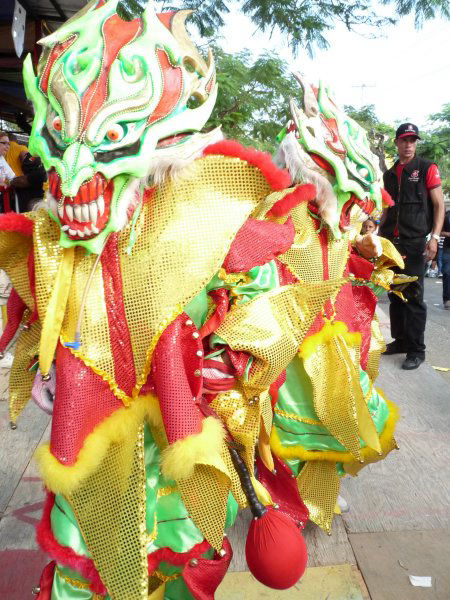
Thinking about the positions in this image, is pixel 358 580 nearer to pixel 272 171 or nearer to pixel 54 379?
pixel 54 379

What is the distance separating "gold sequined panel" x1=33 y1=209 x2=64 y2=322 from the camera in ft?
4.66

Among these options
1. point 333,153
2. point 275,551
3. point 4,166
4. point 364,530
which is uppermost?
point 333,153

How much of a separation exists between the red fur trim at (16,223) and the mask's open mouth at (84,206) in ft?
0.51

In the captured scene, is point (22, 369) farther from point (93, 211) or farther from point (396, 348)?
point (396, 348)

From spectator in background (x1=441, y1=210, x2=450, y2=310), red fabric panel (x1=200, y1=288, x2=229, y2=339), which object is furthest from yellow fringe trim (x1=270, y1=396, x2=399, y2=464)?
spectator in background (x1=441, y1=210, x2=450, y2=310)

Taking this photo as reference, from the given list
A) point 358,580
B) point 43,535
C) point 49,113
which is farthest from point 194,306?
point 358,580

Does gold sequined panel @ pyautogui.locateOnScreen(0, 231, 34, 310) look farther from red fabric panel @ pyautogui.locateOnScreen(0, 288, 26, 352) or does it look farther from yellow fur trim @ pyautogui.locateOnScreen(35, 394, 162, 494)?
yellow fur trim @ pyautogui.locateOnScreen(35, 394, 162, 494)

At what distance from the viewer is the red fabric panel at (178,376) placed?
1.36m

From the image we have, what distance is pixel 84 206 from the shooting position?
1332 mm

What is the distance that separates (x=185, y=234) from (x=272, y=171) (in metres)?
0.30

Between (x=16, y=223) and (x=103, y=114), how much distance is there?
0.37 meters

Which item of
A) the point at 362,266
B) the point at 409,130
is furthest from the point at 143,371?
the point at 409,130

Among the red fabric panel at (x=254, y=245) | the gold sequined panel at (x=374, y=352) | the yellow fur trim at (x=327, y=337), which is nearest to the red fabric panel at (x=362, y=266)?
the gold sequined panel at (x=374, y=352)

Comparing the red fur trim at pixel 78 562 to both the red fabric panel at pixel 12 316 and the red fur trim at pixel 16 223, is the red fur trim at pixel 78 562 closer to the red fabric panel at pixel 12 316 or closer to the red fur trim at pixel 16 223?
the red fabric panel at pixel 12 316
